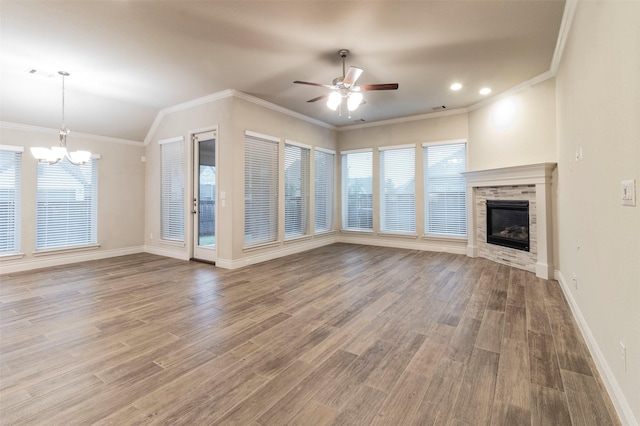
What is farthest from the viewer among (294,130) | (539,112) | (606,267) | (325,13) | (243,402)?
(294,130)

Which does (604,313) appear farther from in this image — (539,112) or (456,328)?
(539,112)

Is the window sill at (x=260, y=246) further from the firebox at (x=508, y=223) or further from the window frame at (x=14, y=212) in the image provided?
the firebox at (x=508, y=223)

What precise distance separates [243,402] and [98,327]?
1925 mm

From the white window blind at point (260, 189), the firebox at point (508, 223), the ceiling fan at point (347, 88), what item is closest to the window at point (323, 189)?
the white window blind at point (260, 189)

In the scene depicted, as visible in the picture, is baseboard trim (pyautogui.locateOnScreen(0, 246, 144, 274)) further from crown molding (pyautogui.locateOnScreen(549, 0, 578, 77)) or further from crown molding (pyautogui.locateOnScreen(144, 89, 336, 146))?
crown molding (pyautogui.locateOnScreen(549, 0, 578, 77))

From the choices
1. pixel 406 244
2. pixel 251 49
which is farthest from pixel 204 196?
pixel 406 244

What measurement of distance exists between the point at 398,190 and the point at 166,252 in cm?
524

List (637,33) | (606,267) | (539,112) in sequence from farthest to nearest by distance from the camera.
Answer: (539,112) → (606,267) → (637,33)

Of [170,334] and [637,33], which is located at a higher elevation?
[637,33]

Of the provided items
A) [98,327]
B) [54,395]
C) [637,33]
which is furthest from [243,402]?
[637,33]

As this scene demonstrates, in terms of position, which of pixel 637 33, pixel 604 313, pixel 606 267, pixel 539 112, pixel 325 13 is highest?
pixel 325 13

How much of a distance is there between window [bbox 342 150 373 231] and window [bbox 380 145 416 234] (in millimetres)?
333

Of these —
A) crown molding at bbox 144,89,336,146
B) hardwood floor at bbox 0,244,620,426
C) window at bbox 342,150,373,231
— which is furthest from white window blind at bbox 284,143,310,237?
hardwood floor at bbox 0,244,620,426

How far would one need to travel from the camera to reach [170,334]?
8.55ft
